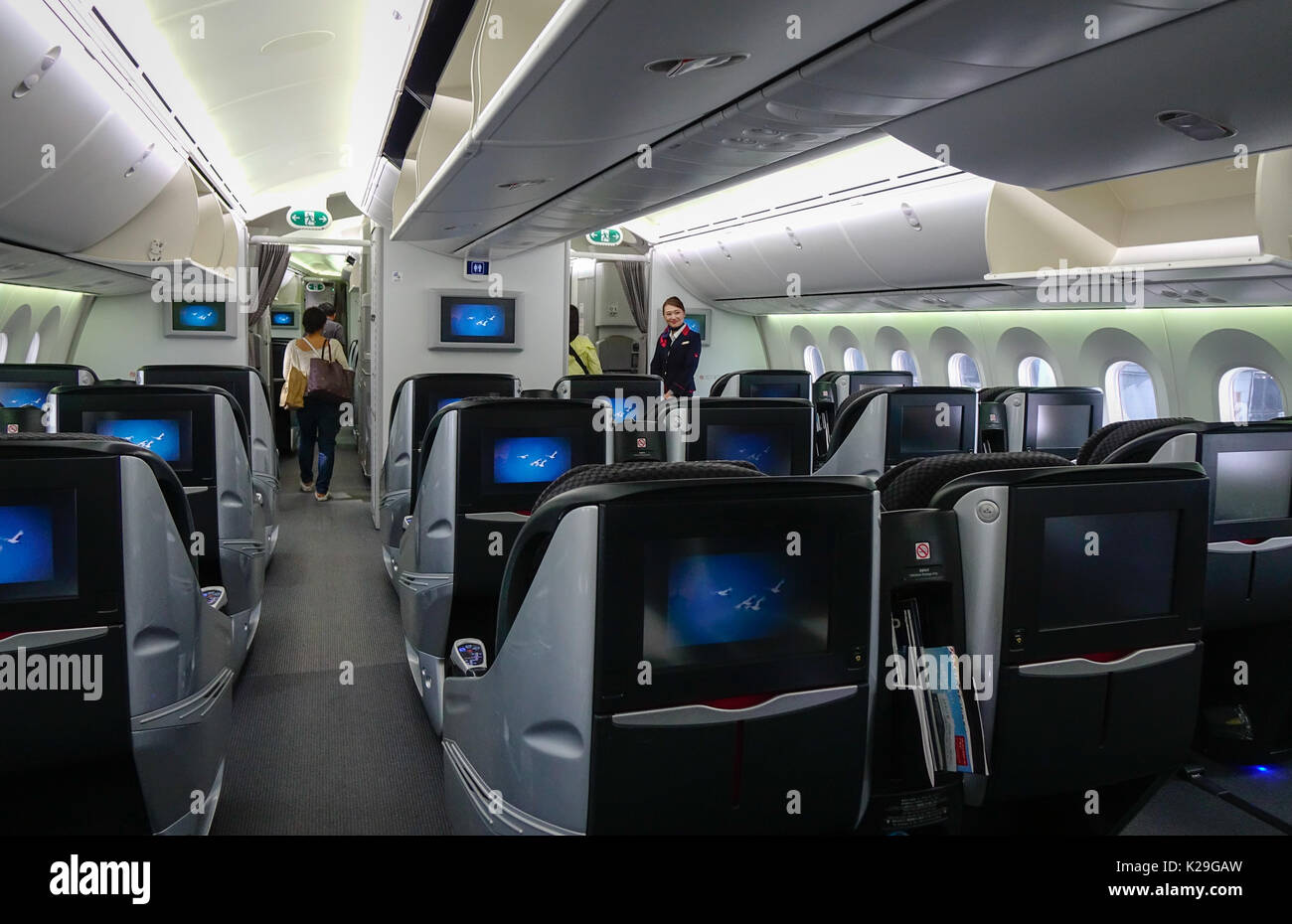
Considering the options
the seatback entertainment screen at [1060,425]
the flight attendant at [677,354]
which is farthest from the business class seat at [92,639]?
the flight attendant at [677,354]

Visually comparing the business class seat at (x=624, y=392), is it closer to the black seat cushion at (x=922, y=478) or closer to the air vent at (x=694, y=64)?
the air vent at (x=694, y=64)

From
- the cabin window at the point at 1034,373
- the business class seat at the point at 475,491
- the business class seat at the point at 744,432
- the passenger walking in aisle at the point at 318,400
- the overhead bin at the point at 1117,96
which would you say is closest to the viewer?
the overhead bin at the point at 1117,96

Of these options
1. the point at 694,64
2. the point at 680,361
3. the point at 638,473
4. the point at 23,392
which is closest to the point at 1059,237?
the point at 680,361

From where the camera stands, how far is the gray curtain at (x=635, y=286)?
17875 mm

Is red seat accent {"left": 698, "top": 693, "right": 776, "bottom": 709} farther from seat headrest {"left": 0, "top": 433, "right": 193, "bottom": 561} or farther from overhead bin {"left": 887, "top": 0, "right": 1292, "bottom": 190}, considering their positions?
overhead bin {"left": 887, "top": 0, "right": 1292, "bottom": 190}

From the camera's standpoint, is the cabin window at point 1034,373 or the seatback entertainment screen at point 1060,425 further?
the cabin window at point 1034,373

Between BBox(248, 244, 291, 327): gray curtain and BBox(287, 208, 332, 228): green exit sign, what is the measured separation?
301cm

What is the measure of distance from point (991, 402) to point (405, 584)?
16.5 feet

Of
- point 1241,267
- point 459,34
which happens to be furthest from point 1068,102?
point 459,34

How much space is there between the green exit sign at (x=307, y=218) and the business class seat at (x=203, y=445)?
8331mm

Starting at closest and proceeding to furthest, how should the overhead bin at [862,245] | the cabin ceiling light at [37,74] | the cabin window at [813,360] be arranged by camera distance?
the cabin ceiling light at [37,74], the overhead bin at [862,245], the cabin window at [813,360]

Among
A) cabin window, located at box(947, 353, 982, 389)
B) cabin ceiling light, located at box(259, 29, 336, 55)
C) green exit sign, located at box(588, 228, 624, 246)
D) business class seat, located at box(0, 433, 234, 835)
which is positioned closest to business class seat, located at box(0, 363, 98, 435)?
cabin ceiling light, located at box(259, 29, 336, 55)

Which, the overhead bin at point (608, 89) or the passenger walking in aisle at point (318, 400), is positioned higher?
the overhead bin at point (608, 89)

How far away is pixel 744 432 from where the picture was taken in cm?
556
